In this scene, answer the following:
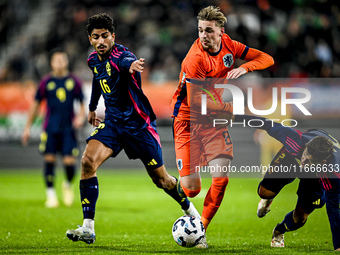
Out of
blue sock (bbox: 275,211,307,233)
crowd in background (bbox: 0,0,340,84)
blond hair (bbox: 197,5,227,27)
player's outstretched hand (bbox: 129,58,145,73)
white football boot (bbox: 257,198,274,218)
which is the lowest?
blue sock (bbox: 275,211,307,233)

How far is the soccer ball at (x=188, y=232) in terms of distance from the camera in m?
5.29

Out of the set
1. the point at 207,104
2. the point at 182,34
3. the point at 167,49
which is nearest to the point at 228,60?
the point at 207,104

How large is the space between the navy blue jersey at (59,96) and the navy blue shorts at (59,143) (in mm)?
110

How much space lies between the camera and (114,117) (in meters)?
5.89

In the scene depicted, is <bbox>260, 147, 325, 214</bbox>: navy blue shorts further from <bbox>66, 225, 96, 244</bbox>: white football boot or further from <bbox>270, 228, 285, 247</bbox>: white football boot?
<bbox>66, 225, 96, 244</bbox>: white football boot

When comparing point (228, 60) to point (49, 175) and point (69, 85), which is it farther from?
point (49, 175)

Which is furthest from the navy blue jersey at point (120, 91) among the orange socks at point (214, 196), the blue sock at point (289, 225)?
the blue sock at point (289, 225)

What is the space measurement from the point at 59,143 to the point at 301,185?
523 centimetres

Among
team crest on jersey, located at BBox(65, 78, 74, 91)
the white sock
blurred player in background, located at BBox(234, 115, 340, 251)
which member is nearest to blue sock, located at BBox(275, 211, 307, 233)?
blurred player in background, located at BBox(234, 115, 340, 251)

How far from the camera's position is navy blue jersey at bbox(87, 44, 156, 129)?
577cm

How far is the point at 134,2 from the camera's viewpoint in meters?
18.3

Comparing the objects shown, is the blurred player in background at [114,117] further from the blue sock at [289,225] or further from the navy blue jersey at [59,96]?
the navy blue jersey at [59,96]

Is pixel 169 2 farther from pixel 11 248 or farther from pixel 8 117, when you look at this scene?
pixel 11 248

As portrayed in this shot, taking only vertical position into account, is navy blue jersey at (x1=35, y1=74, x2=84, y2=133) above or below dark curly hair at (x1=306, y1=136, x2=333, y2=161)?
above
